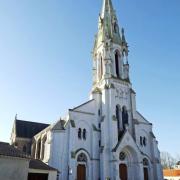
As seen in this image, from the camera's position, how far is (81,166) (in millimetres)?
36906

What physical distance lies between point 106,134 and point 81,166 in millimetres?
6404

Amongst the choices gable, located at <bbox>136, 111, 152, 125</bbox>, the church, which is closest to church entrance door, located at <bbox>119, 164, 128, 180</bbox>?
the church

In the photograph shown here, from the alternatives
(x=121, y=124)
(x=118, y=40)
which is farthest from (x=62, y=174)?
(x=118, y=40)

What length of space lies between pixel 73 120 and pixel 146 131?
589 inches

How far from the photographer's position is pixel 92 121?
40.3 meters

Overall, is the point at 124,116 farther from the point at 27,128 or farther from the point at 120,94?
the point at 27,128

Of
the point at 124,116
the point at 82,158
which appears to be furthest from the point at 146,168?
the point at 82,158

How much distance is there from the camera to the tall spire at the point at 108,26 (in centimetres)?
4825

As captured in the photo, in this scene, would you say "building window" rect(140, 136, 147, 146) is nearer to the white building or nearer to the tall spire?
the tall spire

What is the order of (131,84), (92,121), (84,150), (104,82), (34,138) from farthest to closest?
(34,138) < (131,84) < (104,82) < (92,121) < (84,150)

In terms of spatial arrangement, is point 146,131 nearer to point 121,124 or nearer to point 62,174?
point 121,124

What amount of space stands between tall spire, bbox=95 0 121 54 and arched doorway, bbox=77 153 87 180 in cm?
2327

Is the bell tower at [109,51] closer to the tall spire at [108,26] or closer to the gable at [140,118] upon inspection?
the tall spire at [108,26]

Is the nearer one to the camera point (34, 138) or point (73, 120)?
point (73, 120)
